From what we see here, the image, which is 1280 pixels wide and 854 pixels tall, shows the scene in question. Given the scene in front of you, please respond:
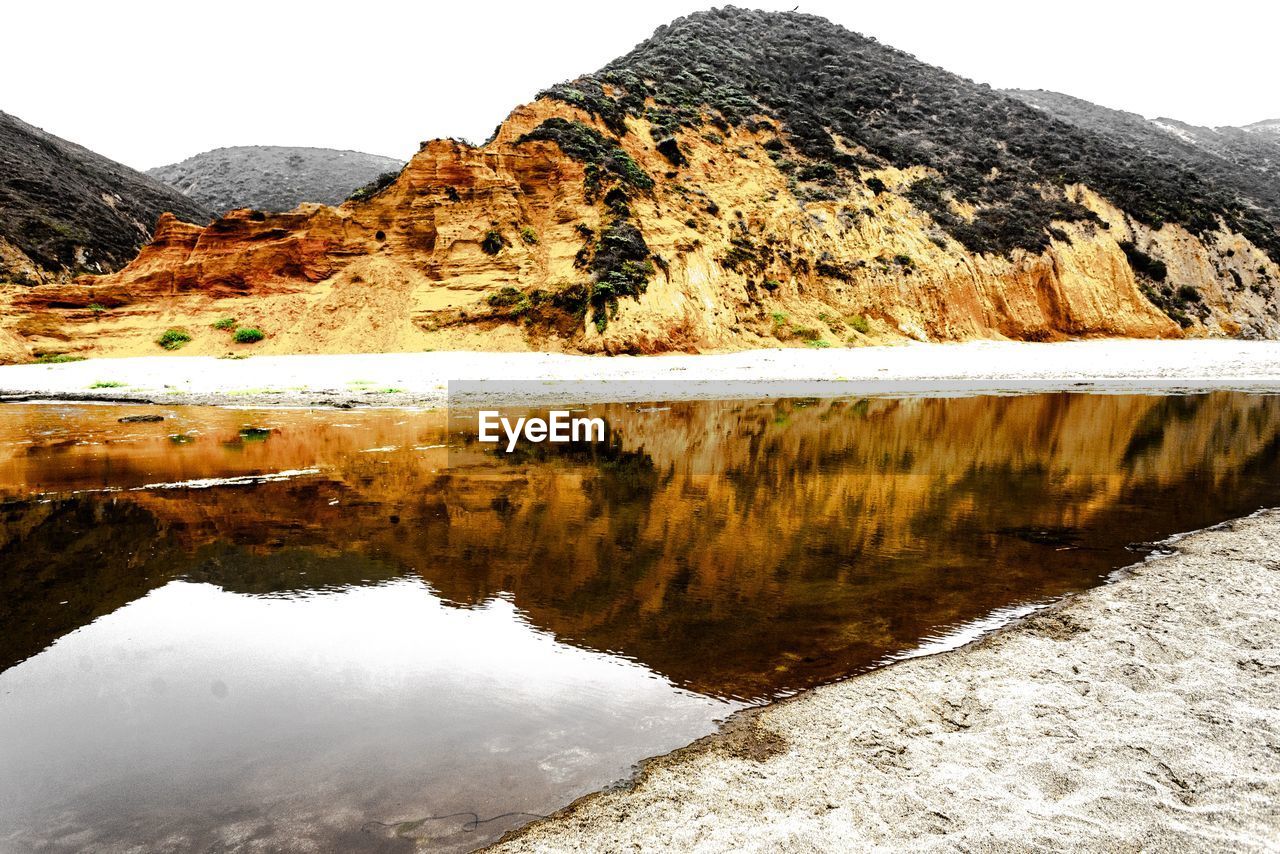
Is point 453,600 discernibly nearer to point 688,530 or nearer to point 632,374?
point 688,530

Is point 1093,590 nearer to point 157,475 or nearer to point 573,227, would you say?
point 157,475

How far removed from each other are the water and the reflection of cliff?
4cm

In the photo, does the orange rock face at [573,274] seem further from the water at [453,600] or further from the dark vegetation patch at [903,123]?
the water at [453,600]

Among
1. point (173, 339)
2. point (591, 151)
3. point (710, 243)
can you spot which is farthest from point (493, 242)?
point (173, 339)

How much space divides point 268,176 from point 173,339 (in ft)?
228

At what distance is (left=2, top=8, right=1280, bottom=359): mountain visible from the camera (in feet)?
95.4

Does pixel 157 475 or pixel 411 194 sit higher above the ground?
pixel 411 194

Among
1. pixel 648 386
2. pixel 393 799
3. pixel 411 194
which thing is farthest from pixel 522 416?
pixel 411 194

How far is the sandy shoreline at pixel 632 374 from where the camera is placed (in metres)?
19.7

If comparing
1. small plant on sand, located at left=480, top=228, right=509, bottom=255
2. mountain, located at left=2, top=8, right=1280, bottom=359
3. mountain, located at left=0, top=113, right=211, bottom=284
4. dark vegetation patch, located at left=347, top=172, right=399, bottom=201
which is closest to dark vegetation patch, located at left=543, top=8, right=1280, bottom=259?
mountain, located at left=2, top=8, right=1280, bottom=359

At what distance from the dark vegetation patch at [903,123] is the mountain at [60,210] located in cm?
2882

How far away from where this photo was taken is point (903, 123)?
152 feet

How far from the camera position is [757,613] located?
482 cm

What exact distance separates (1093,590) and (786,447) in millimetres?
6672
